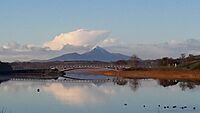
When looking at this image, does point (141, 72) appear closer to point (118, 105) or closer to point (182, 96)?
point (182, 96)

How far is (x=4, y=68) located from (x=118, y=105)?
84.0m

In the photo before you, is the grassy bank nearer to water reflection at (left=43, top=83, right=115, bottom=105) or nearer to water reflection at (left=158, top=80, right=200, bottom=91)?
water reflection at (left=158, top=80, right=200, bottom=91)

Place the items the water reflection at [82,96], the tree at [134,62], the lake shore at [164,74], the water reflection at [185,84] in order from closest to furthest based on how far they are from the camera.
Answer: the water reflection at [82,96], the water reflection at [185,84], the lake shore at [164,74], the tree at [134,62]

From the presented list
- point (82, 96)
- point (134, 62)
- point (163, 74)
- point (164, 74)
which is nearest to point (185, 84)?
point (82, 96)

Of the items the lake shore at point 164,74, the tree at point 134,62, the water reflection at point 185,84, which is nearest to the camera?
the water reflection at point 185,84

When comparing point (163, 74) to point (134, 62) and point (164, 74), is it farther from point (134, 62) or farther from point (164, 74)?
point (134, 62)

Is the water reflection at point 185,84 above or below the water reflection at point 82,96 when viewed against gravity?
above

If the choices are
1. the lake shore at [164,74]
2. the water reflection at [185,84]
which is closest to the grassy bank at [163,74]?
the lake shore at [164,74]

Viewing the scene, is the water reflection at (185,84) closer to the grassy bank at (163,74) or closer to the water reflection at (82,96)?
the grassy bank at (163,74)

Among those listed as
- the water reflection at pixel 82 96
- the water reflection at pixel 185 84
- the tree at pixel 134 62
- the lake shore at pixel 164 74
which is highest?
the tree at pixel 134 62

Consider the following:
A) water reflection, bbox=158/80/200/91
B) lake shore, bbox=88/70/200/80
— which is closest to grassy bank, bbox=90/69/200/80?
lake shore, bbox=88/70/200/80

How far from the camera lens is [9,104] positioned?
36812mm

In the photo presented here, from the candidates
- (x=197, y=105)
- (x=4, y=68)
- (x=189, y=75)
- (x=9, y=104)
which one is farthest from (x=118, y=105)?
(x=4, y=68)

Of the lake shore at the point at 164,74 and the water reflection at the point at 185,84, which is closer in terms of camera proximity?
the water reflection at the point at 185,84
